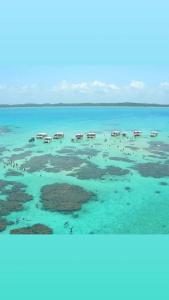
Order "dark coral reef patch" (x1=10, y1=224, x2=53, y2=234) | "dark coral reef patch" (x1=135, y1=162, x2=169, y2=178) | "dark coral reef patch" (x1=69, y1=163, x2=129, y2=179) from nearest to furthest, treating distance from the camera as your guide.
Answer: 1. "dark coral reef patch" (x1=10, y1=224, x2=53, y2=234)
2. "dark coral reef patch" (x1=69, y1=163, x2=129, y2=179)
3. "dark coral reef patch" (x1=135, y1=162, x2=169, y2=178)

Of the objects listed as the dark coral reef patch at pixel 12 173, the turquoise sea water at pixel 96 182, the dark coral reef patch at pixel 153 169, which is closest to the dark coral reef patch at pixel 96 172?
the turquoise sea water at pixel 96 182

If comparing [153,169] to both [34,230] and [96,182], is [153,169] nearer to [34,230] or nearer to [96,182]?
[96,182]

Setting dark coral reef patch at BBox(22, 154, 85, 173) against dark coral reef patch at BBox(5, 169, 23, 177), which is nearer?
dark coral reef patch at BBox(5, 169, 23, 177)

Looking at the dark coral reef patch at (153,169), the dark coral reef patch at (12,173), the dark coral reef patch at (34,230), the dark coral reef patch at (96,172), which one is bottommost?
the dark coral reef patch at (34,230)

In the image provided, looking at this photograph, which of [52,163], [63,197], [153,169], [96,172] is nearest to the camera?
[63,197]

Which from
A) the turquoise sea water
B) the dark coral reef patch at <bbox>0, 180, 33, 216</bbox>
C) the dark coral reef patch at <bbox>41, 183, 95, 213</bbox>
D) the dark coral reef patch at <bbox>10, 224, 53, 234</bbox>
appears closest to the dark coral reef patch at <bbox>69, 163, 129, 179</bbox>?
the turquoise sea water

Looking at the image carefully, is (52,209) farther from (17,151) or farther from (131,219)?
(17,151)

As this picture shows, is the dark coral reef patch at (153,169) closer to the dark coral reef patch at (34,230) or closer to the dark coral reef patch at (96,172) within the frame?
the dark coral reef patch at (96,172)

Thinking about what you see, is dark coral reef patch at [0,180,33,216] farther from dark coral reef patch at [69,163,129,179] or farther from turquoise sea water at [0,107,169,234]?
dark coral reef patch at [69,163,129,179]

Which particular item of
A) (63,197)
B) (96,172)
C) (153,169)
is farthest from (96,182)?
(153,169)
